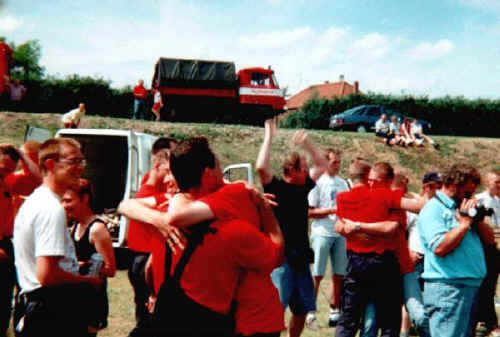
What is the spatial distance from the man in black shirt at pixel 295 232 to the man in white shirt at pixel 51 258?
195cm

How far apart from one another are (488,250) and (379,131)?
17.4 meters

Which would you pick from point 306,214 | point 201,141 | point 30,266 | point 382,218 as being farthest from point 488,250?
point 30,266

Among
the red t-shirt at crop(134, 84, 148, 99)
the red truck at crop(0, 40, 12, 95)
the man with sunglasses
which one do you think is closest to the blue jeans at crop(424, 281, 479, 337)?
the man with sunglasses

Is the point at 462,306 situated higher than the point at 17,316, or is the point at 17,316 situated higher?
the point at 17,316

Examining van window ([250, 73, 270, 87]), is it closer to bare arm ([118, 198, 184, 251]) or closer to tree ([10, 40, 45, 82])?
bare arm ([118, 198, 184, 251])

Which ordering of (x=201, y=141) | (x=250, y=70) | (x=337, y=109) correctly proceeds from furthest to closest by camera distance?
1. (x=337, y=109)
2. (x=250, y=70)
3. (x=201, y=141)

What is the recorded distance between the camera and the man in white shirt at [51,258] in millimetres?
2477

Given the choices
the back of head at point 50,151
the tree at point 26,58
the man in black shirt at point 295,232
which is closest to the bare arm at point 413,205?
the man in black shirt at point 295,232

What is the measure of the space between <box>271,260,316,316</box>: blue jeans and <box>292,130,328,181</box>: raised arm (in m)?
1.08

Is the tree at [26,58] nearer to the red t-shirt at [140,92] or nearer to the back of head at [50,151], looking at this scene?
the red t-shirt at [140,92]

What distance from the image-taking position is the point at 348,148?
20703 millimetres

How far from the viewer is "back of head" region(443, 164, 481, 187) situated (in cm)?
382

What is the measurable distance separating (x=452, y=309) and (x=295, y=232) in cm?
154

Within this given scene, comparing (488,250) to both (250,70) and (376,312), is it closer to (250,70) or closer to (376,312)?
(376,312)
